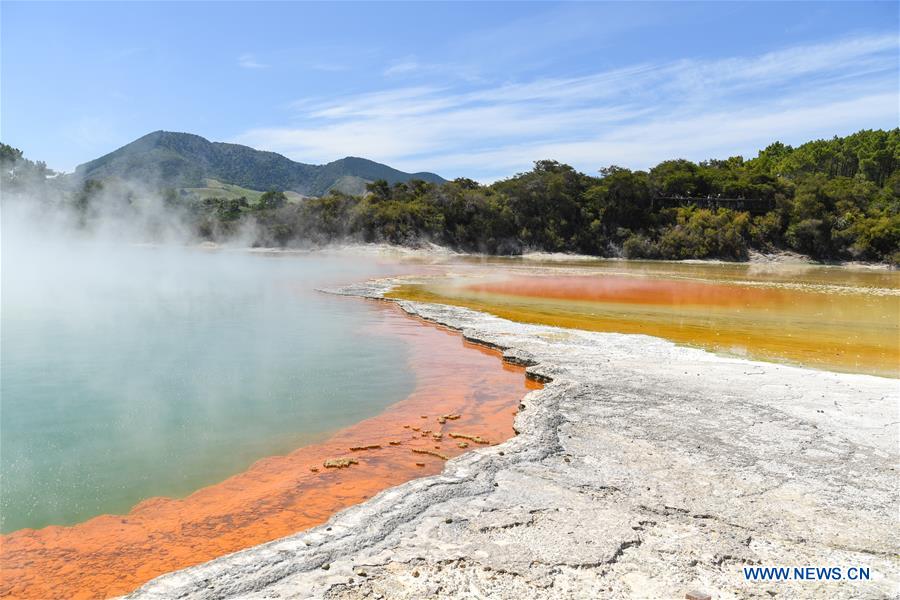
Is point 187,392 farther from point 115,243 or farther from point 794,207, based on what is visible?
point 794,207

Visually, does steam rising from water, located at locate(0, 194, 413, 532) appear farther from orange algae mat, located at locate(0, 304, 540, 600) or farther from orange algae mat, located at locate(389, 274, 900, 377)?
orange algae mat, located at locate(389, 274, 900, 377)

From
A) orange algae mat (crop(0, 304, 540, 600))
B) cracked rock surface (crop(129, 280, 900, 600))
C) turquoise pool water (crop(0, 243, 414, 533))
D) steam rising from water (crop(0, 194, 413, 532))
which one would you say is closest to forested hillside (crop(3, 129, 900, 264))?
steam rising from water (crop(0, 194, 413, 532))

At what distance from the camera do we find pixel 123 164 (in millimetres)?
88312

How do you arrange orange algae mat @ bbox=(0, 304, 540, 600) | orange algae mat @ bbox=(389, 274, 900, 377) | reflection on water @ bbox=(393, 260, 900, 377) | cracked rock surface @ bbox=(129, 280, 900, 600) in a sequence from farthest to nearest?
reflection on water @ bbox=(393, 260, 900, 377)
orange algae mat @ bbox=(389, 274, 900, 377)
orange algae mat @ bbox=(0, 304, 540, 600)
cracked rock surface @ bbox=(129, 280, 900, 600)

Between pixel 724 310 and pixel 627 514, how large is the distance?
626 inches

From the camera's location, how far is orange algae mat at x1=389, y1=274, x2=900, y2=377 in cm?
1173

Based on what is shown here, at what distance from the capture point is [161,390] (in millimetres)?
8492

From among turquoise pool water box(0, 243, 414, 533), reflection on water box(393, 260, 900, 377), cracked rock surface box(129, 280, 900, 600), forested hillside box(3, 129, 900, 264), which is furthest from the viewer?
forested hillside box(3, 129, 900, 264)

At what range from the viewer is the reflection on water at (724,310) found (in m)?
11.9

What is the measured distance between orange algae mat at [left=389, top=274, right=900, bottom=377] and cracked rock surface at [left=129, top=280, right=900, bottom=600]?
4.47 metres

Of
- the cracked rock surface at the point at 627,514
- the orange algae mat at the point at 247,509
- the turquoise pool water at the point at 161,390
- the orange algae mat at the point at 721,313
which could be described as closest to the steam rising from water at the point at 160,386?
the turquoise pool water at the point at 161,390

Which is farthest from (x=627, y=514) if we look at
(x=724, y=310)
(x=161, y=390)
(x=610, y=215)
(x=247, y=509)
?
(x=610, y=215)

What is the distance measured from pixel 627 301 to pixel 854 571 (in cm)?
1737

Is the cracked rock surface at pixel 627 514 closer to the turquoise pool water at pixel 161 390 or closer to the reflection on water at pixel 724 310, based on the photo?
the turquoise pool water at pixel 161 390
